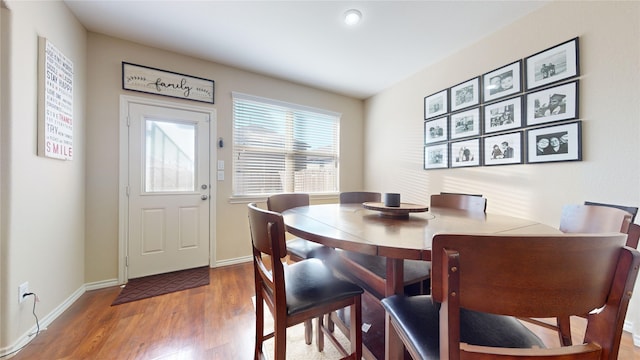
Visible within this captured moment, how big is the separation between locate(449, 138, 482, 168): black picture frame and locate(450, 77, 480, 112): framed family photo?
389mm

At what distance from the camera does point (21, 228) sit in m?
1.45

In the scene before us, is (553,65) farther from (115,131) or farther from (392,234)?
(115,131)

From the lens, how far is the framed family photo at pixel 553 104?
1742 mm

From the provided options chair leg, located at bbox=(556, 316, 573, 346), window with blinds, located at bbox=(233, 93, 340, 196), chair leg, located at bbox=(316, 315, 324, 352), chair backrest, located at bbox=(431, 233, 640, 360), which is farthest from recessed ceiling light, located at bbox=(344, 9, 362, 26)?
chair leg, located at bbox=(556, 316, 573, 346)

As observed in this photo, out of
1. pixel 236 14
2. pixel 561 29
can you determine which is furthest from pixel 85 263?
pixel 561 29

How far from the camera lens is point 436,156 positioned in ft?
9.17

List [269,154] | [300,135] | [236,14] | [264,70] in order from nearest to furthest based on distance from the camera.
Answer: [236,14], [264,70], [269,154], [300,135]

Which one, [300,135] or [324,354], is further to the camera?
[300,135]

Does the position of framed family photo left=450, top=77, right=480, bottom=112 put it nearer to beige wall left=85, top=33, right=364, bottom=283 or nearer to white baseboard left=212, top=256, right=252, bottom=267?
beige wall left=85, top=33, right=364, bottom=283

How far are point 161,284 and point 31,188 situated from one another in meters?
1.28

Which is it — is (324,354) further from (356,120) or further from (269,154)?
(356,120)

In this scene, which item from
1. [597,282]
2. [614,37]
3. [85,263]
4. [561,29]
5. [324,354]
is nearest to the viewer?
[597,282]

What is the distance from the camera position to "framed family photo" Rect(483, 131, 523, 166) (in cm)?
206

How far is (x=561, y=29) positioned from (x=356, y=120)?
2.49 metres
